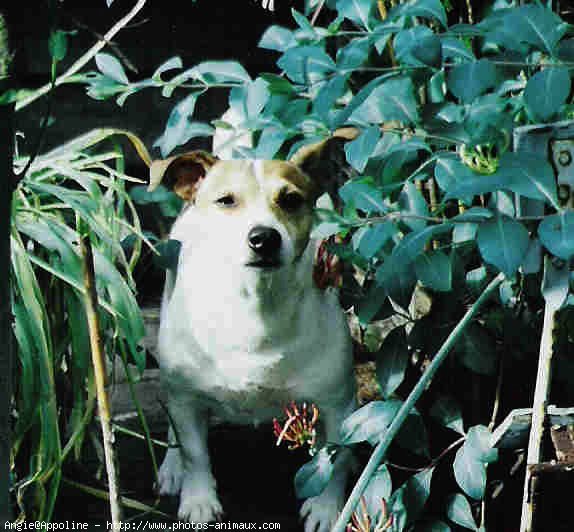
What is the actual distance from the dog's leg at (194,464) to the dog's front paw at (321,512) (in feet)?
0.54

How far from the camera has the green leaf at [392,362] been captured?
1.74 metres

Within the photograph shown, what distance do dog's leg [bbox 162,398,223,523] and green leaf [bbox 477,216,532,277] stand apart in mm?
937

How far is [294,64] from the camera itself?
55.3 inches

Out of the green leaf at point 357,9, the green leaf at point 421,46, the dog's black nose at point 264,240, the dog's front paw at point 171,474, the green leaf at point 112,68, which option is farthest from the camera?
the dog's front paw at point 171,474

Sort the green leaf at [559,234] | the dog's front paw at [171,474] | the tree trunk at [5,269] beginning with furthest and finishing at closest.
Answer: the dog's front paw at [171,474] → the green leaf at [559,234] → the tree trunk at [5,269]

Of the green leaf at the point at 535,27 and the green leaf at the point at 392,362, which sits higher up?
the green leaf at the point at 535,27

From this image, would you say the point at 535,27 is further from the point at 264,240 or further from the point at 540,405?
the point at 264,240

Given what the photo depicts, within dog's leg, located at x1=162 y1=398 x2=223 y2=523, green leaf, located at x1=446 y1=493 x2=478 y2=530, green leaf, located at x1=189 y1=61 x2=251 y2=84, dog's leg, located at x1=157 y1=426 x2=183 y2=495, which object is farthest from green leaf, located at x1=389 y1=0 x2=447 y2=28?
dog's leg, located at x1=157 y1=426 x2=183 y2=495

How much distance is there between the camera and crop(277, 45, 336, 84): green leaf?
1386 millimetres

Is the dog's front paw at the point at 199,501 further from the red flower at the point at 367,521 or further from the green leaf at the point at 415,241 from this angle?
the green leaf at the point at 415,241

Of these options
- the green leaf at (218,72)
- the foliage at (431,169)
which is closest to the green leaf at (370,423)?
the foliage at (431,169)

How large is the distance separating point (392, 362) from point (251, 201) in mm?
362

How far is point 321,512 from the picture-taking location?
6.32 feet

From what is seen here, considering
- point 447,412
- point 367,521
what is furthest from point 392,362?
point 367,521
